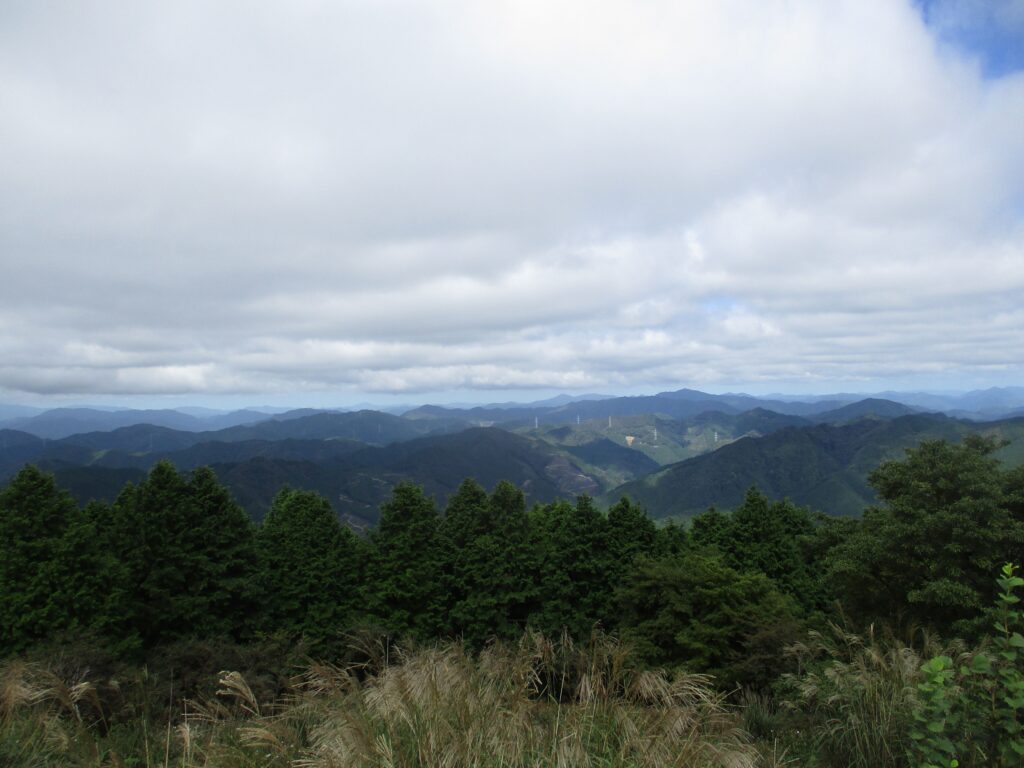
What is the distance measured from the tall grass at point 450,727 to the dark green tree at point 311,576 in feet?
74.7

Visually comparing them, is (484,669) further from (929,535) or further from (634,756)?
(929,535)

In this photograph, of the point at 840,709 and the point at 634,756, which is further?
the point at 840,709

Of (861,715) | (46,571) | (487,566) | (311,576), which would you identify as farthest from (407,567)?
(861,715)

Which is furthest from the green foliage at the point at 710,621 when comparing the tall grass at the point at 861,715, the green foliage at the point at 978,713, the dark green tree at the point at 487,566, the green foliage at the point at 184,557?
the green foliage at the point at 184,557

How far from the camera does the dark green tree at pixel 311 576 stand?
91.1 feet

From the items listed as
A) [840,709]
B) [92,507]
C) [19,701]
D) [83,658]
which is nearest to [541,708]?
[840,709]

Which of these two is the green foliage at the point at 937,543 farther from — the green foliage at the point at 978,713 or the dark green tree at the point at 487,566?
the green foliage at the point at 978,713

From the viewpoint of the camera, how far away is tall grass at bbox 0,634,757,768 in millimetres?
3980

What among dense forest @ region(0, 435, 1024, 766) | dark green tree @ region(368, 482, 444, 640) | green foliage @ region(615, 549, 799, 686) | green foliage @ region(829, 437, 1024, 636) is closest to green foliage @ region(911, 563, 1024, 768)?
dense forest @ region(0, 435, 1024, 766)

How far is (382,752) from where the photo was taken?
3.86 metres

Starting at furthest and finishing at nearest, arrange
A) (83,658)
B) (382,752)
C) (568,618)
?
(568,618), (83,658), (382,752)

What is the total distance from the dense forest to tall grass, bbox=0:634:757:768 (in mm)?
28

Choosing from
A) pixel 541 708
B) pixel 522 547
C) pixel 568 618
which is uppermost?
pixel 541 708

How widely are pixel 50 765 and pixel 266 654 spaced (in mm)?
13639
